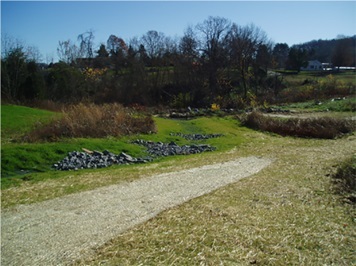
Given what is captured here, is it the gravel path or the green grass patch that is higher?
the green grass patch

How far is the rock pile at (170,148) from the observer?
43.4ft

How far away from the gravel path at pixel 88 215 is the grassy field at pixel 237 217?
39cm

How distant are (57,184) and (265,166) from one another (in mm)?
6187

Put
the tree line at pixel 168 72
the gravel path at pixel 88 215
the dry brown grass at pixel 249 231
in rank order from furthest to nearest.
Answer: the tree line at pixel 168 72 → the gravel path at pixel 88 215 → the dry brown grass at pixel 249 231

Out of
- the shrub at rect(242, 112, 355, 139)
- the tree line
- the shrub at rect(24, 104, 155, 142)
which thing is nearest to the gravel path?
the shrub at rect(24, 104, 155, 142)

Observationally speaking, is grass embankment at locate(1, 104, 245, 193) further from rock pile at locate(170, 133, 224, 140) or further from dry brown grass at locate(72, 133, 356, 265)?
dry brown grass at locate(72, 133, 356, 265)

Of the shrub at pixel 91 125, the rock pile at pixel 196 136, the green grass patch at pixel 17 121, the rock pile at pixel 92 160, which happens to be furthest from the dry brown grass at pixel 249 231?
the green grass patch at pixel 17 121

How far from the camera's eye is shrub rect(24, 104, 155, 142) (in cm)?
1395

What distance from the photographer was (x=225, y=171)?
980 centimetres

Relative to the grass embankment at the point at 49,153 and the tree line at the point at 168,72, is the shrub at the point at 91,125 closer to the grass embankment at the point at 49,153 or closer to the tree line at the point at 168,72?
the grass embankment at the point at 49,153

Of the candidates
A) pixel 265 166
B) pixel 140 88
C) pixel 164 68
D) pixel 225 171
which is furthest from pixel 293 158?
pixel 164 68

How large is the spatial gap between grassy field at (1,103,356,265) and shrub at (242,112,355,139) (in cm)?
532

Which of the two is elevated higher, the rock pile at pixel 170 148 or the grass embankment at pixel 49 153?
the grass embankment at pixel 49 153

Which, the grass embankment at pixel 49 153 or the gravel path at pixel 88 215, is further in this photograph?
the grass embankment at pixel 49 153
